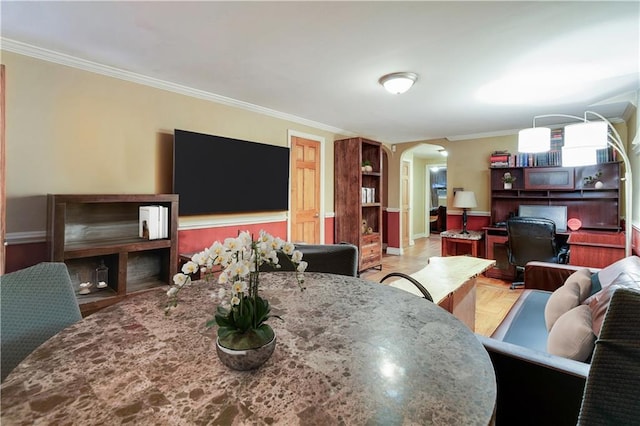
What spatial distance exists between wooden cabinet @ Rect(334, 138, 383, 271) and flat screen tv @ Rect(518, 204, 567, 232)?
2223 millimetres

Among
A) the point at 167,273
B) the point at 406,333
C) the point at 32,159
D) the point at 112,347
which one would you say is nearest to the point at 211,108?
the point at 32,159

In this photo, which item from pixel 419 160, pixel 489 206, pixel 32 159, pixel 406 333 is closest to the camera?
pixel 406 333

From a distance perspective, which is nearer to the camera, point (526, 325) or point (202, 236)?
point (526, 325)

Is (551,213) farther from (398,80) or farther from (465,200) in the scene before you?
(398,80)

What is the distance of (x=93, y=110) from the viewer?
8.07 ft

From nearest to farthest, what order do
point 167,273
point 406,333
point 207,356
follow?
point 207,356
point 406,333
point 167,273

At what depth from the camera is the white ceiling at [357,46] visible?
1.73 meters

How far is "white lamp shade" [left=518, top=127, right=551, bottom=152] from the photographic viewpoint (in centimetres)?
296

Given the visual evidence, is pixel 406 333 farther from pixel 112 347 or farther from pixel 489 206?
pixel 489 206

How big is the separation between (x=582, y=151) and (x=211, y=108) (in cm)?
377

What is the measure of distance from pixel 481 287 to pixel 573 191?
1.98 metres

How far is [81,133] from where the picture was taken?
2.41 metres

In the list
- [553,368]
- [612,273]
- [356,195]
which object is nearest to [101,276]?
[553,368]

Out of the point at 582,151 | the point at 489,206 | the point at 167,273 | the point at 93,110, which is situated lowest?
the point at 167,273
